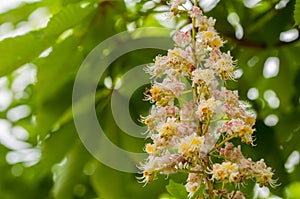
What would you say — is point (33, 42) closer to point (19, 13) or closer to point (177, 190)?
point (19, 13)

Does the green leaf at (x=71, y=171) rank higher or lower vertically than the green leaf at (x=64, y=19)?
lower

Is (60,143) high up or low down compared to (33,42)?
down

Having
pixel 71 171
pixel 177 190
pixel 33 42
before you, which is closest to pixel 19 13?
pixel 33 42

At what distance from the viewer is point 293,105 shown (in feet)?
4.32

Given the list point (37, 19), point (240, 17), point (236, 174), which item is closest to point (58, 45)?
point (37, 19)

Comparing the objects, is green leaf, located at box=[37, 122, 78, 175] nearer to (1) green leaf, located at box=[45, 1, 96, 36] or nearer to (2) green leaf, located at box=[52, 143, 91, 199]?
(2) green leaf, located at box=[52, 143, 91, 199]

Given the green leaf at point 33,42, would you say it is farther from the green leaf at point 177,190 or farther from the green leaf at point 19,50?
the green leaf at point 177,190

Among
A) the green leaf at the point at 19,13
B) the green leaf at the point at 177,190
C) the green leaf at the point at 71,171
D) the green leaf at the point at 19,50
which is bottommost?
the green leaf at the point at 71,171

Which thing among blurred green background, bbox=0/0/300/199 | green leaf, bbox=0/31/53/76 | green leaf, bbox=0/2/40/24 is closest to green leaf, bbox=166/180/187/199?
blurred green background, bbox=0/0/300/199

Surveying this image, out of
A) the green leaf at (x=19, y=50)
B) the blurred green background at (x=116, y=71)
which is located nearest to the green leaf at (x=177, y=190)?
the blurred green background at (x=116, y=71)

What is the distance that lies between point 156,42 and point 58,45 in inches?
7.1

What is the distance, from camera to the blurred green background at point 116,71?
3.50ft

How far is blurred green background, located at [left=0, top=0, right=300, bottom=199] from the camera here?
1.07m

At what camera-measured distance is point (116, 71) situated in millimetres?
1153
